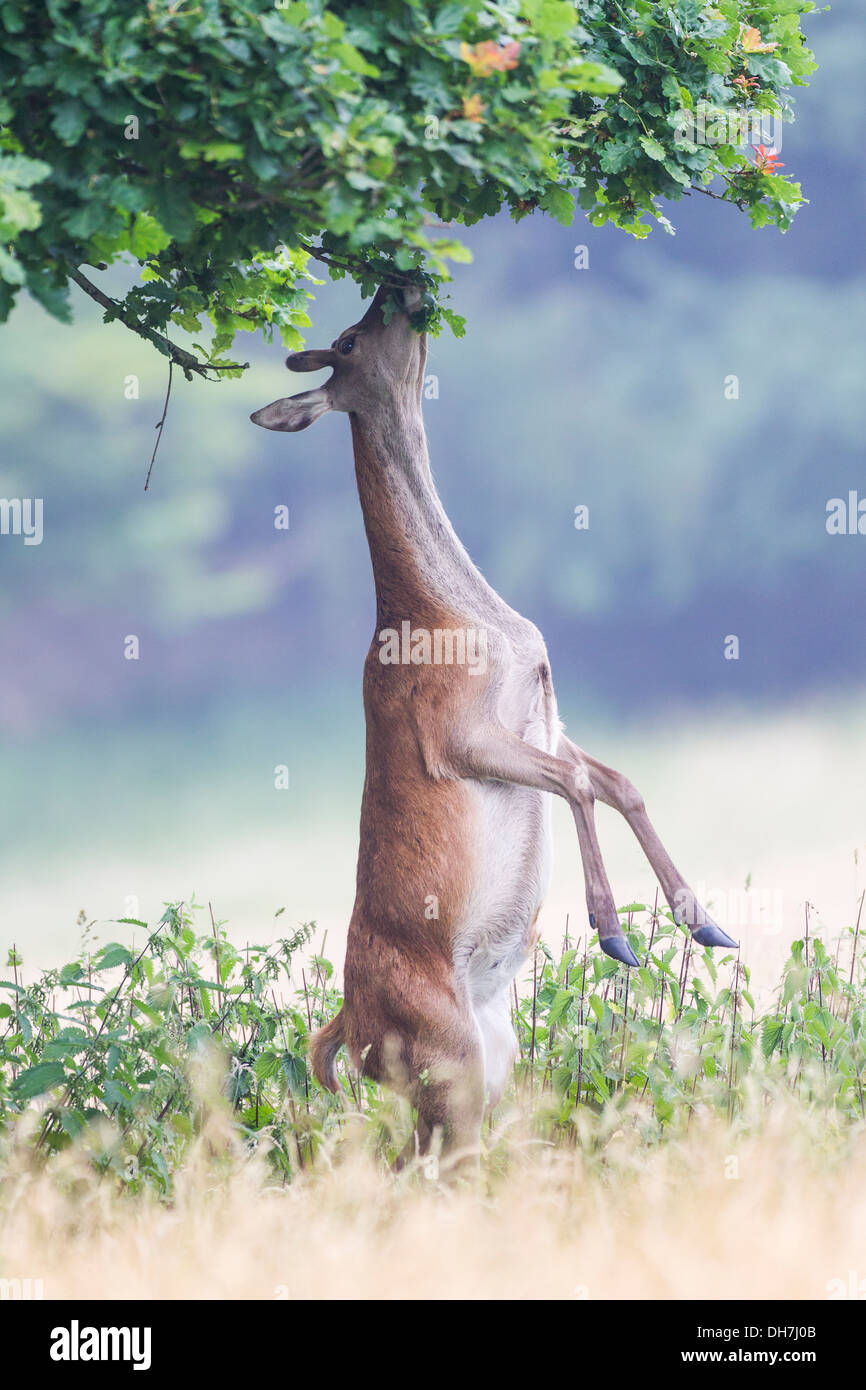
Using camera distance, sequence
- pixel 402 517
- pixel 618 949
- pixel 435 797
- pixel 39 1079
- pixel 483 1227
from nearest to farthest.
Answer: pixel 483 1227 → pixel 618 949 → pixel 39 1079 → pixel 435 797 → pixel 402 517

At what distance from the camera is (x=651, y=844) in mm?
6730

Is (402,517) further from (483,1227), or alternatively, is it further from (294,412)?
(483,1227)

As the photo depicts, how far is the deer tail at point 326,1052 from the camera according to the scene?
6828 mm

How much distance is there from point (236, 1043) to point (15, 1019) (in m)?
1.18

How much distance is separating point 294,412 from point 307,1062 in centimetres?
333

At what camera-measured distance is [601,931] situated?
614 centimetres

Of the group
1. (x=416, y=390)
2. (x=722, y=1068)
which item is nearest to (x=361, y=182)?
(x=416, y=390)

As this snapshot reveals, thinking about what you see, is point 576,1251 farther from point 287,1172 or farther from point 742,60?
point 742,60

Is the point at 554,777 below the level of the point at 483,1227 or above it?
above

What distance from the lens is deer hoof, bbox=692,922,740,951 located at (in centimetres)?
641

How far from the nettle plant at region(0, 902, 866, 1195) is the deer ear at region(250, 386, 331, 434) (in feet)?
8.33

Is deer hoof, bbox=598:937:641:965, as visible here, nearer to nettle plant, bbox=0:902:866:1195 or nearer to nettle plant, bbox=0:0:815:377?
nettle plant, bbox=0:902:866:1195

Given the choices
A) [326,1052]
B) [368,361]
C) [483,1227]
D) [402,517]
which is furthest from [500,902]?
[368,361]
